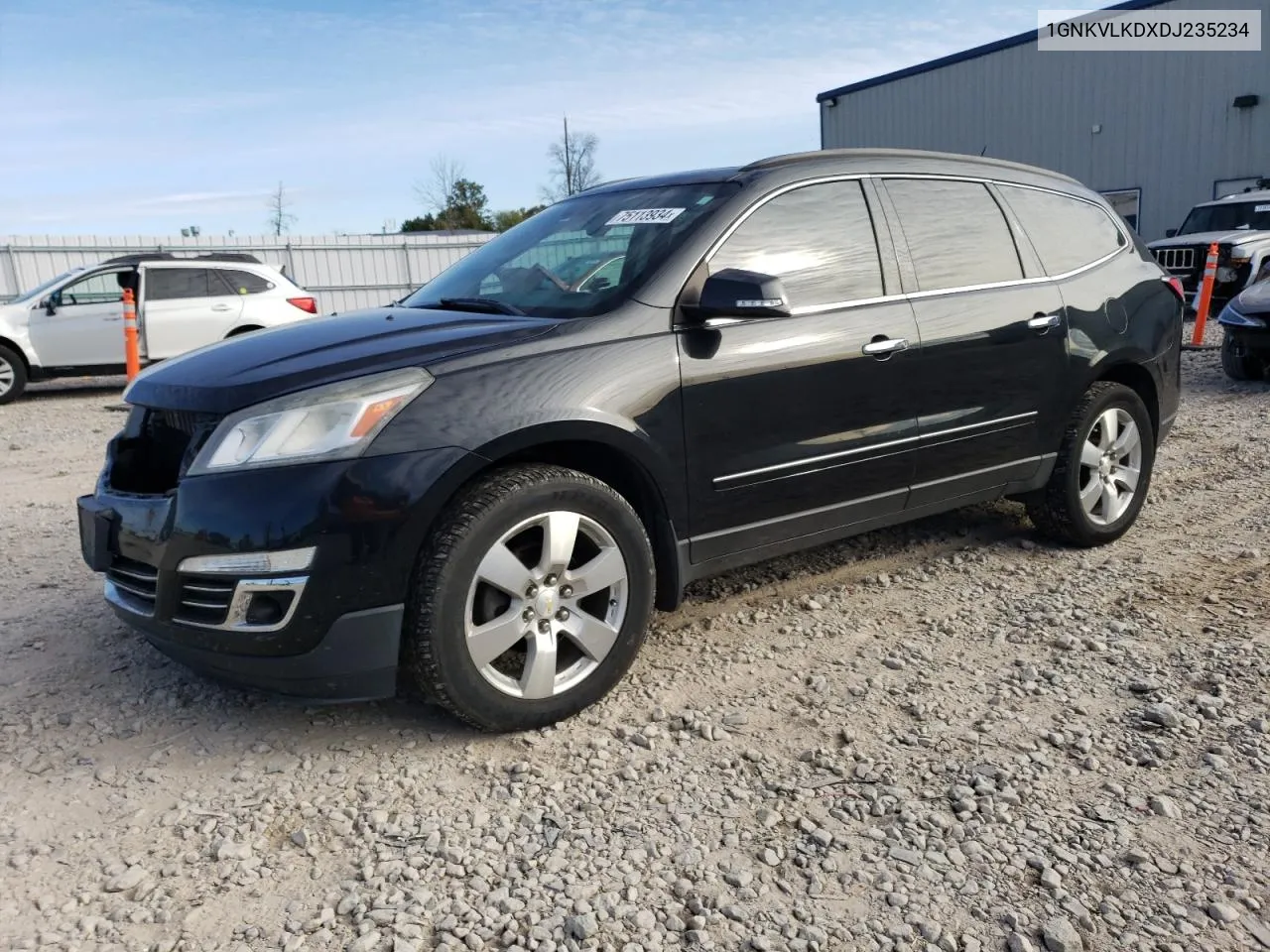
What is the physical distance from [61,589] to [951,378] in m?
3.86

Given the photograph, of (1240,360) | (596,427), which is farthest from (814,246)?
(1240,360)

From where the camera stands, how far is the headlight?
2.65m

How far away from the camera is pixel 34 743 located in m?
2.97

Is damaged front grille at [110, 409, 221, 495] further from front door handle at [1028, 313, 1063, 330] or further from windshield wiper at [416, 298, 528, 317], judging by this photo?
front door handle at [1028, 313, 1063, 330]

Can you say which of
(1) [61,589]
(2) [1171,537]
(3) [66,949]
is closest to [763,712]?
(3) [66,949]

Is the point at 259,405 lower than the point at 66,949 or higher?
higher

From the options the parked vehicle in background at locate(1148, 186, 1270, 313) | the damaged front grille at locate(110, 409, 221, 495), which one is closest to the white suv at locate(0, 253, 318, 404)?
the damaged front grille at locate(110, 409, 221, 495)

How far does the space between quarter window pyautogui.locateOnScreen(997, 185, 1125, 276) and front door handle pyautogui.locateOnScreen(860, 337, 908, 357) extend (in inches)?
43.5

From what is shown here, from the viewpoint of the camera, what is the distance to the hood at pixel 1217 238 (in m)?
13.5

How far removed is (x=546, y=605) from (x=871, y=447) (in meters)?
1.45

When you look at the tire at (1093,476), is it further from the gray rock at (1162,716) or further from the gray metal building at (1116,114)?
the gray metal building at (1116,114)

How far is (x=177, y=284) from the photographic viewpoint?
12125 mm

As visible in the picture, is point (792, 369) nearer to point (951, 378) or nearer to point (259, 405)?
point (951, 378)

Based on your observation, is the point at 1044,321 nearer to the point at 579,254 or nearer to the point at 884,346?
the point at 884,346
